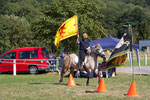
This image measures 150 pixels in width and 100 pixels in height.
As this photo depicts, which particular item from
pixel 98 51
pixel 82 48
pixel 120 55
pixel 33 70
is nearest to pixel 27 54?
pixel 33 70

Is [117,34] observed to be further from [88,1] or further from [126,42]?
[126,42]

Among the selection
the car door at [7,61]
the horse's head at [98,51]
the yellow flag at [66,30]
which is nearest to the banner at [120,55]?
the horse's head at [98,51]

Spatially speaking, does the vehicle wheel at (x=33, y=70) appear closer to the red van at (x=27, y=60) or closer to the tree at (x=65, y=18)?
the red van at (x=27, y=60)

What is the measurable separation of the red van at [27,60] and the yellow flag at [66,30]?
307 inches

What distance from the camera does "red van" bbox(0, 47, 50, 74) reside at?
72.7 ft

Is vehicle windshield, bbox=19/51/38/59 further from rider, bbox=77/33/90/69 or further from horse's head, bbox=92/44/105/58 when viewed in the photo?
horse's head, bbox=92/44/105/58

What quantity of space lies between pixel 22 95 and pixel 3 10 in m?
83.2

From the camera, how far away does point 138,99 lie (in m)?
9.28

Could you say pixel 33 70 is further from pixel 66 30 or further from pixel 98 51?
pixel 98 51

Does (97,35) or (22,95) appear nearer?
(22,95)

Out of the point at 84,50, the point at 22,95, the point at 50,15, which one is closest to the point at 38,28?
the point at 50,15

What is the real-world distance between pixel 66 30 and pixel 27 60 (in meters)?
8.59

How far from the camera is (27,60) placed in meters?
22.1

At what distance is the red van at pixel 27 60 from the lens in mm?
22156
